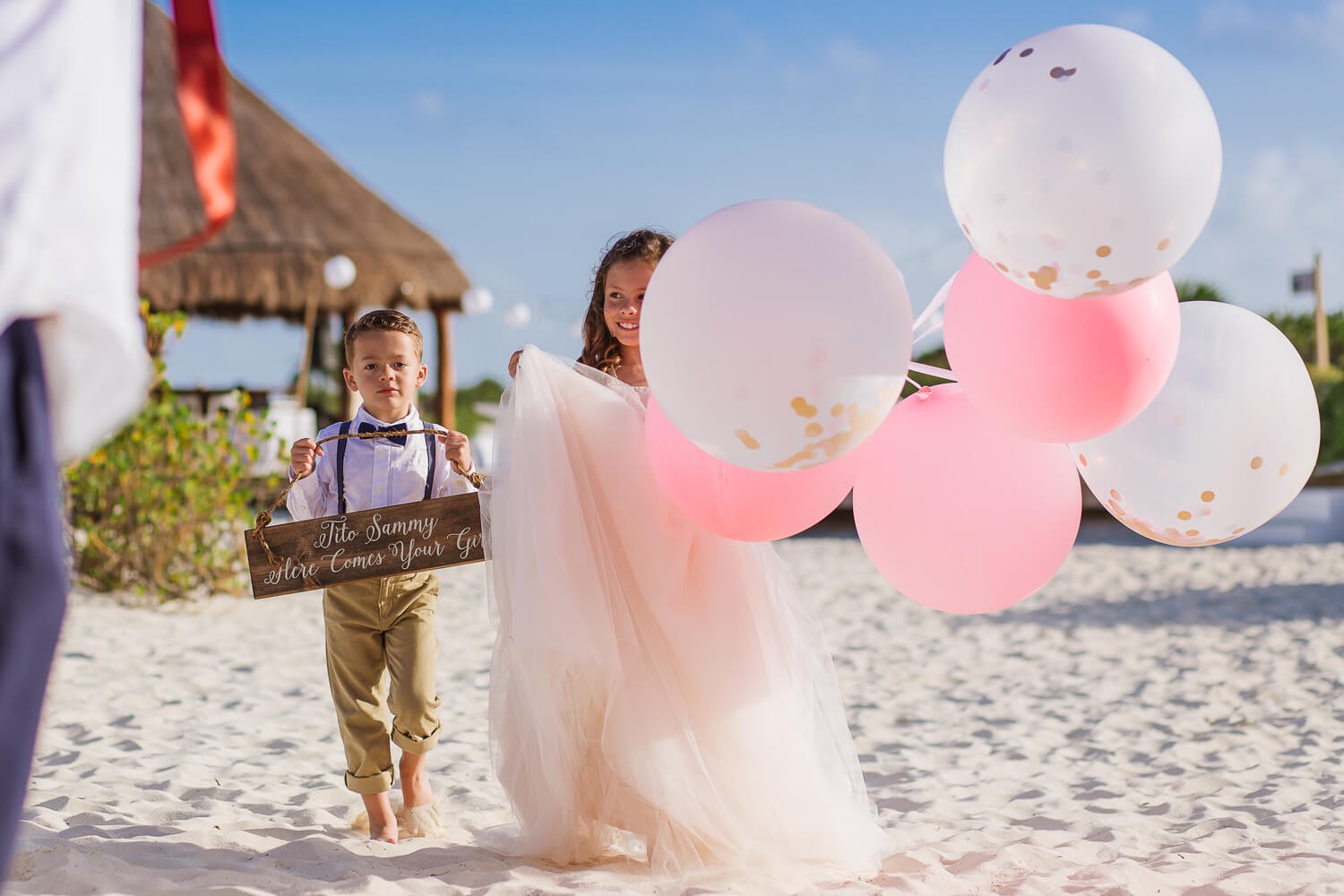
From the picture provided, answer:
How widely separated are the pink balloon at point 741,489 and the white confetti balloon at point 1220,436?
0.61 m

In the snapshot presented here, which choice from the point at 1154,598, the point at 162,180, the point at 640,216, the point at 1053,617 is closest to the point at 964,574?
the point at 640,216

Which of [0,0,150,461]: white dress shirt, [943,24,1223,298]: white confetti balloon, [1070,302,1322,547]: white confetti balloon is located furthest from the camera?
[1070,302,1322,547]: white confetti balloon

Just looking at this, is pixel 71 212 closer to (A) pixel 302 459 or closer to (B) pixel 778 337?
(B) pixel 778 337

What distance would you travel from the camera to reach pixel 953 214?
210 cm

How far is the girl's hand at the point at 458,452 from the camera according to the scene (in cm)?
280

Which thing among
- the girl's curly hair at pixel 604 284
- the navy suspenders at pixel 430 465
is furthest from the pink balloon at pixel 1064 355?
the navy suspenders at pixel 430 465

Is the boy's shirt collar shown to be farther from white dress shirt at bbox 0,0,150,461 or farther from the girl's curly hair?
white dress shirt at bbox 0,0,150,461

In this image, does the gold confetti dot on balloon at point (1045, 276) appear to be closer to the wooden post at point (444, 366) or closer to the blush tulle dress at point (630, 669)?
the blush tulle dress at point (630, 669)

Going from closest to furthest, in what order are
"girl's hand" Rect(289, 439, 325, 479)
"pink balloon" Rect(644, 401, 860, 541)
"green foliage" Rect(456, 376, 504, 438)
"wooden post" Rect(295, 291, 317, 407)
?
"pink balloon" Rect(644, 401, 860, 541)
"girl's hand" Rect(289, 439, 325, 479)
"wooden post" Rect(295, 291, 317, 407)
"green foliage" Rect(456, 376, 504, 438)

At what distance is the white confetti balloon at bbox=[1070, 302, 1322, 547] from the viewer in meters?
2.30

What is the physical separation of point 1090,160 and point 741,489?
829 millimetres

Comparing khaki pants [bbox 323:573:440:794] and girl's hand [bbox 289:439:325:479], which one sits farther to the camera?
khaki pants [bbox 323:573:440:794]

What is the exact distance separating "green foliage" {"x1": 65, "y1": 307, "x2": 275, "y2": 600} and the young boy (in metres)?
4.30

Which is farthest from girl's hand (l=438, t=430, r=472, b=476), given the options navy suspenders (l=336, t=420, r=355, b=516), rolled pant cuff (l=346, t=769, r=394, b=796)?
rolled pant cuff (l=346, t=769, r=394, b=796)
